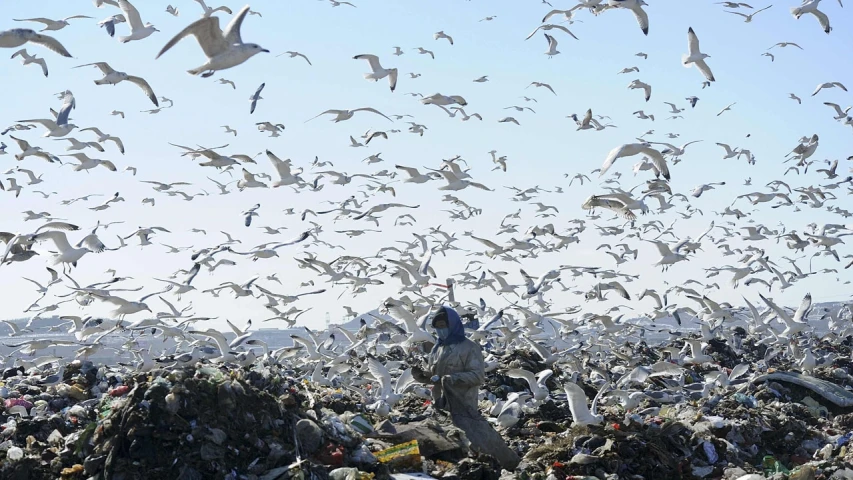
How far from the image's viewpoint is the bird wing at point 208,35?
26.9 ft

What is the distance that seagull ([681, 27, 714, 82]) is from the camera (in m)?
14.8

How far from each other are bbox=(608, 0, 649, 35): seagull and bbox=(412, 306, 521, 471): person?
6.65m

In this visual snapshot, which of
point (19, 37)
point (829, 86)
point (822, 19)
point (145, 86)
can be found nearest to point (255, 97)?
point (145, 86)

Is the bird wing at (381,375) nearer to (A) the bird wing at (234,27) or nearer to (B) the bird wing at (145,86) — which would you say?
(A) the bird wing at (234,27)

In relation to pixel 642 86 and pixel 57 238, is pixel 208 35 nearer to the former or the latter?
pixel 57 238

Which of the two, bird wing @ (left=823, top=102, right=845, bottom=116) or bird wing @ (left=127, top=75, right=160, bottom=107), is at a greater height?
bird wing @ (left=127, top=75, right=160, bottom=107)

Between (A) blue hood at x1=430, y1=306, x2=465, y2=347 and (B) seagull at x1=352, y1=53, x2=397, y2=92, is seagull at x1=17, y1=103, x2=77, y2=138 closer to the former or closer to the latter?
(B) seagull at x1=352, y1=53, x2=397, y2=92

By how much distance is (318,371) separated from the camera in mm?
13812

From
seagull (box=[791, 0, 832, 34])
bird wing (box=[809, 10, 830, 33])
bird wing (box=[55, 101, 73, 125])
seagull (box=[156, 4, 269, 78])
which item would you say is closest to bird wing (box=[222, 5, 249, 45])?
seagull (box=[156, 4, 269, 78])

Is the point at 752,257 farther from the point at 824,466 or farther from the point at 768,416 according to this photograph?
the point at 824,466

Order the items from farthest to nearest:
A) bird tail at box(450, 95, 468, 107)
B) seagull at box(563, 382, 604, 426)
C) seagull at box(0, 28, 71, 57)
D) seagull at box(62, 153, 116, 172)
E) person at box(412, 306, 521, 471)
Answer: bird tail at box(450, 95, 468, 107)
seagull at box(62, 153, 116, 172)
seagull at box(0, 28, 71, 57)
seagull at box(563, 382, 604, 426)
person at box(412, 306, 521, 471)

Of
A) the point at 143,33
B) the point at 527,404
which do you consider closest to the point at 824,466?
the point at 527,404

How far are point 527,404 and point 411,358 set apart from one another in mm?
7838

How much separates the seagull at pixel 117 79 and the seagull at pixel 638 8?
290 inches
